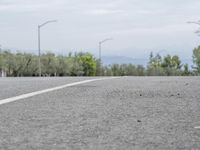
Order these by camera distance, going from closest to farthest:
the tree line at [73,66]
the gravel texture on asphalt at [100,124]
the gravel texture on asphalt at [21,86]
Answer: the gravel texture on asphalt at [100,124] → the gravel texture on asphalt at [21,86] → the tree line at [73,66]

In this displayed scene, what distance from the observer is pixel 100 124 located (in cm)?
675

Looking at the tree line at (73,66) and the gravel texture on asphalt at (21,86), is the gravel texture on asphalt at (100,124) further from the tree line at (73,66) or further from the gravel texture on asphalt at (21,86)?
the tree line at (73,66)

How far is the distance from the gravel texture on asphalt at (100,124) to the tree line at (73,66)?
2602 inches

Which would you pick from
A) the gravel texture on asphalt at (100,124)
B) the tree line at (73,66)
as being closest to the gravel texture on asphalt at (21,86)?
the gravel texture on asphalt at (100,124)

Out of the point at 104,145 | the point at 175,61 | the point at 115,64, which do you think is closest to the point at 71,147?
the point at 104,145

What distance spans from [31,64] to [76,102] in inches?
2744

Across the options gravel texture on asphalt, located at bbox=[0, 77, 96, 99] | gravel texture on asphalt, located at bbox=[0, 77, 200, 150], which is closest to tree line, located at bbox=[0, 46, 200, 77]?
gravel texture on asphalt, located at bbox=[0, 77, 96, 99]

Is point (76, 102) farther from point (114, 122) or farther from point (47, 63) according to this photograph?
point (47, 63)

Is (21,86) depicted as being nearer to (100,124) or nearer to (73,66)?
A: (100,124)

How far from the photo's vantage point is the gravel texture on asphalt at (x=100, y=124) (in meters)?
5.37

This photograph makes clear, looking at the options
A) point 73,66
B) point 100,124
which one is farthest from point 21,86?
point 73,66

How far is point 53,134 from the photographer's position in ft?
19.4

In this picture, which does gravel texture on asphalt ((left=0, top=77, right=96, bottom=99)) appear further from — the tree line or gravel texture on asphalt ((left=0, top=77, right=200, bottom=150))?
the tree line

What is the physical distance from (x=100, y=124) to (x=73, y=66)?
8152 centimetres
